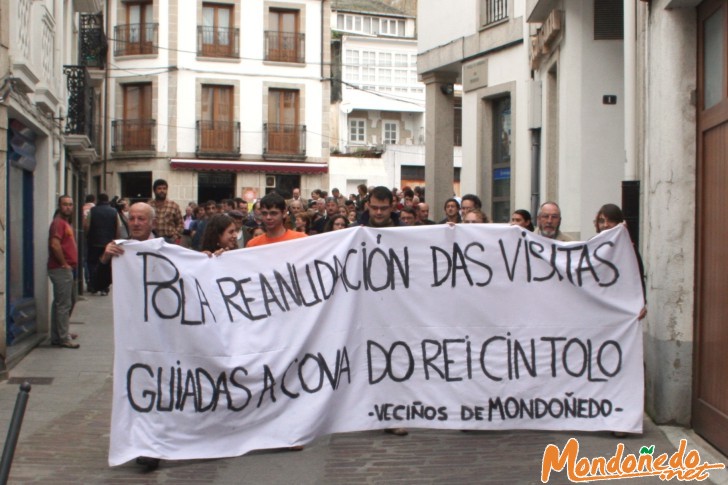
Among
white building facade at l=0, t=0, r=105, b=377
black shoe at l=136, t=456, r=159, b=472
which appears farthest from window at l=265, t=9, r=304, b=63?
black shoe at l=136, t=456, r=159, b=472

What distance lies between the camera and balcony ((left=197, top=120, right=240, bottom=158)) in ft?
129

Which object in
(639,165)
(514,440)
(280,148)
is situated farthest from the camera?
(280,148)

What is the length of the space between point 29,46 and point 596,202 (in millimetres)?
7454

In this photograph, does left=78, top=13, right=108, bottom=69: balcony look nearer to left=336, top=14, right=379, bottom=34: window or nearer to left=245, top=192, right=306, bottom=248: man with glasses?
left=245, top=192, right=306, bottom=248: man with glasses

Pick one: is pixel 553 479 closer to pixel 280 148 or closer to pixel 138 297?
pixel 138 297

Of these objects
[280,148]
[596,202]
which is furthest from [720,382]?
[280,148]

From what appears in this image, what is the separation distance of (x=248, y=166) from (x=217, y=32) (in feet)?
18.4

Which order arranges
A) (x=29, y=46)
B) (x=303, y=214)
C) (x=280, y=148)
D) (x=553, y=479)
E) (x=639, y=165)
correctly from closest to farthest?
(x=553, y=479) < (x=639, y=165) < (x=29, y=46) < (x=303, y=214) < (x=280, y=148)

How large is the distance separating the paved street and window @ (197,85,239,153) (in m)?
31.4

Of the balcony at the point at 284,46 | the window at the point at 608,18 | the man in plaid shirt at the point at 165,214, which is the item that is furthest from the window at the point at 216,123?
the window at the point at 608,18

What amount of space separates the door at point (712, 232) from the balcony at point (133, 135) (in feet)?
111

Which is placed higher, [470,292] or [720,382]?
[470,292]

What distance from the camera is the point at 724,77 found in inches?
263

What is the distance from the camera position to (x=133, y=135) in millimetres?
39344
